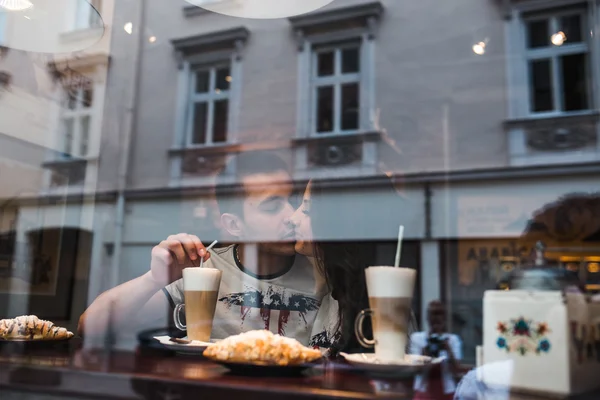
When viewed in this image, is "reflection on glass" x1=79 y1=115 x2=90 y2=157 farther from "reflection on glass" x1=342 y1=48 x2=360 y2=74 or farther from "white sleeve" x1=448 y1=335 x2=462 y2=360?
"white sleeve" x1=448 y1=335 x2=462 y2=360

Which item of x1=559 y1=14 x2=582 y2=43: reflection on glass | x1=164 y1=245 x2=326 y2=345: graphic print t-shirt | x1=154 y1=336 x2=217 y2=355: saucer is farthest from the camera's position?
x1=559 y1=14 x2=582 y2=43: reflection on glass

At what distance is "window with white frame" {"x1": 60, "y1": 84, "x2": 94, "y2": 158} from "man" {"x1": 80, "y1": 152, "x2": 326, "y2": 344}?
1505 mm

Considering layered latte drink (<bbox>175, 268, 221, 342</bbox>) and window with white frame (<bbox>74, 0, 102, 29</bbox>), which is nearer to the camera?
layered latte drink (<bbox>175, 268, 221, 342</bbox>)

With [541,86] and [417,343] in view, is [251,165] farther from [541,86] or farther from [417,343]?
[417,343]

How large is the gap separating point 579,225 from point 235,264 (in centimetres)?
144

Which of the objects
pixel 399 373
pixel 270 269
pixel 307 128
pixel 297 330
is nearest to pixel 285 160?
pixel 307 128

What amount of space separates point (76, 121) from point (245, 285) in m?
1.86

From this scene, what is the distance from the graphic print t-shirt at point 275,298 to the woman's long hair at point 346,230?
53mm

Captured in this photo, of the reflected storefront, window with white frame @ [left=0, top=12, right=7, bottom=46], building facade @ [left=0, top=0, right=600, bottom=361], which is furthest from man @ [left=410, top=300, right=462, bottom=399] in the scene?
window with white frame @ [left=0, top=12, right=7, bottom=46]

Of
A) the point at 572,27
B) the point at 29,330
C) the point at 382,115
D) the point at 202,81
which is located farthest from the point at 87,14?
the point at 572,27

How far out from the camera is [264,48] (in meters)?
2.92

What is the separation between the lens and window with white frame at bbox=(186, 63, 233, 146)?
3.16 m

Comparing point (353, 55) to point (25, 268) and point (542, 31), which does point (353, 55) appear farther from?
point (25, 268)

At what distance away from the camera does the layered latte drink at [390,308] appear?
0.66 meters
